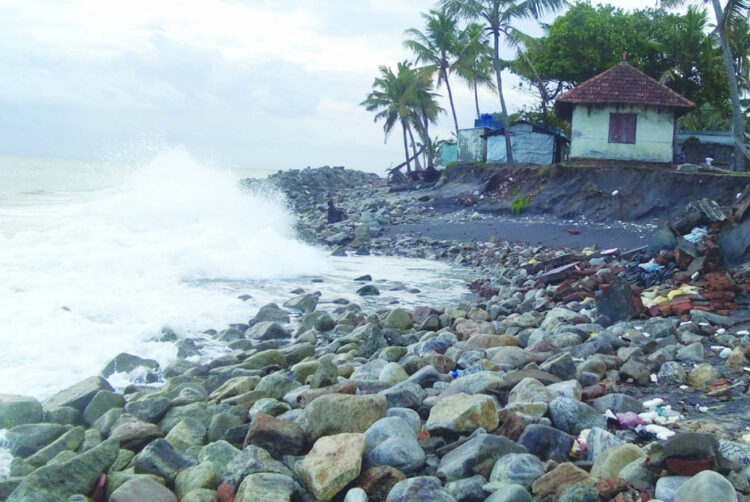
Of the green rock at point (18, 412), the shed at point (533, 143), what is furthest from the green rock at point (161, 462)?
the shed at point (533, 143)

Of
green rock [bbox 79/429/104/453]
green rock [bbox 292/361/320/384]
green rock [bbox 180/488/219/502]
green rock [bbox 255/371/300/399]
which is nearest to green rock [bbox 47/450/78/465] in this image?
green rock [bbox 79/429/104/453]

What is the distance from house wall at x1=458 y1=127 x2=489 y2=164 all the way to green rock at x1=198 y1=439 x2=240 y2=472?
27.3 m

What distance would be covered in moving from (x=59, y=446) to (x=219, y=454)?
1375 millimetres

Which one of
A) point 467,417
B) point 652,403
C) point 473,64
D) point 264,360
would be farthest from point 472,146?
point 467,417

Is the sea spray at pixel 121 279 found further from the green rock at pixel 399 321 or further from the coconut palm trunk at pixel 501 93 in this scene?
the coconut palm trunk at pixel 501 93

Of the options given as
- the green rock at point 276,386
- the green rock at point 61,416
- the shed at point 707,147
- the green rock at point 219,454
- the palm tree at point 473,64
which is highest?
the palm tree at point 473,64

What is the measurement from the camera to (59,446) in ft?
14.5

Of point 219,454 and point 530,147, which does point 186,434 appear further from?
point 530,147

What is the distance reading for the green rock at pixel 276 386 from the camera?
17.5 ft

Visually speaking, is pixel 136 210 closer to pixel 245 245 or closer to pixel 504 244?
pixel 245 245

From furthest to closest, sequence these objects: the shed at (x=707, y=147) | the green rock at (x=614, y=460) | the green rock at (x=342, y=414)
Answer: the shed at (x=707, y=147) → the green rock at (x=342, y=414) → the green rock at (x=614, y=460)

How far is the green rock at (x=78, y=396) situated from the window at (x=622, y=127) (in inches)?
773

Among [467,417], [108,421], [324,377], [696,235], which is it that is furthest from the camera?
[696,235]

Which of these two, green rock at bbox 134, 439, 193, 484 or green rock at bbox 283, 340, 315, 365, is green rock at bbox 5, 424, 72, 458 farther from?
green rock at bbox 283, 340, 315, 365
